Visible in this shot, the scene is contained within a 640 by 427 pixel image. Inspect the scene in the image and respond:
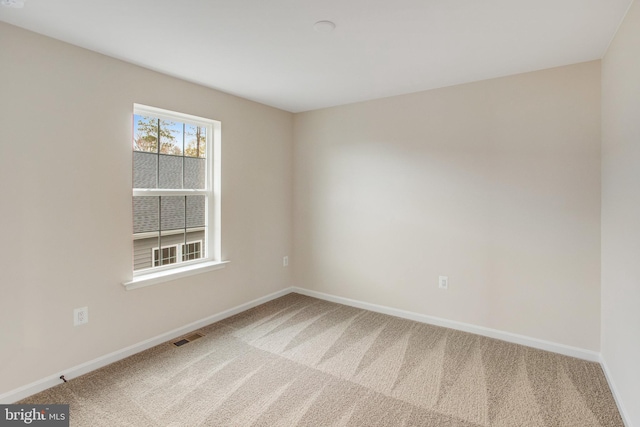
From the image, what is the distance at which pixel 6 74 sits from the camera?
194cm

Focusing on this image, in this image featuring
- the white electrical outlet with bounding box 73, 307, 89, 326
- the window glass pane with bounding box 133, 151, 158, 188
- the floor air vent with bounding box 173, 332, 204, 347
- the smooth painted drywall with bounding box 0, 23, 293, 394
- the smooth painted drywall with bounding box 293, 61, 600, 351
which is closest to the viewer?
the smooth painted drywall with bounding box 0, 23, 293, 394

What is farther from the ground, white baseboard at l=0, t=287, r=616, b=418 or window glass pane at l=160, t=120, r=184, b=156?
window glass pane at l=160, t=120, r=184, b=156

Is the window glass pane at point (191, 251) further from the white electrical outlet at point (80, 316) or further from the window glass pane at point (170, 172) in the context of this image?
the white electrical outlet at point (80, 316)

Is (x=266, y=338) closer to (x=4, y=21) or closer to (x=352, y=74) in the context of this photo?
(x=352, y=74)

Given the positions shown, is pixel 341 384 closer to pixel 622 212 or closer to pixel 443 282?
pixel 443 282

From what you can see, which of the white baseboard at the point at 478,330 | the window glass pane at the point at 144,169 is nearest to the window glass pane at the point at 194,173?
the window glass pane at the point at 144,169

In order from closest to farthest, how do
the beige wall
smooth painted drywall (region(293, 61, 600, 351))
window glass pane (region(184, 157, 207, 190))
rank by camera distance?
the beige wall, smooth painted drywall (region(293, 61, 600, 351)), window glass pane (region(184, 157, 207, 190))

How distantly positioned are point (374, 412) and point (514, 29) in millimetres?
2578

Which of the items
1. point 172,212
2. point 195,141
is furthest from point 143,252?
point 195,141

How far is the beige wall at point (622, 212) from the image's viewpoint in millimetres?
1690

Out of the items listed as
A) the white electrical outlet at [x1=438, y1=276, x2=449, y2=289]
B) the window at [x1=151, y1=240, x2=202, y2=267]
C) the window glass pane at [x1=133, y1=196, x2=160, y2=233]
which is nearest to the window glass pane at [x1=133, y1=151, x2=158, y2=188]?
the window glass pane at [x1=133, y1=196, x2=160, y2=233]

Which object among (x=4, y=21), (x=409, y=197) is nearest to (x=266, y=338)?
(x=409, y=197)

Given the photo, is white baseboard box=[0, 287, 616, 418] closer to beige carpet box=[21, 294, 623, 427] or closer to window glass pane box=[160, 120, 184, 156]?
beige carpet box=[21, 294, 623, 427]

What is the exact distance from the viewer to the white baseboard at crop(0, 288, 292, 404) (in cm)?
201
